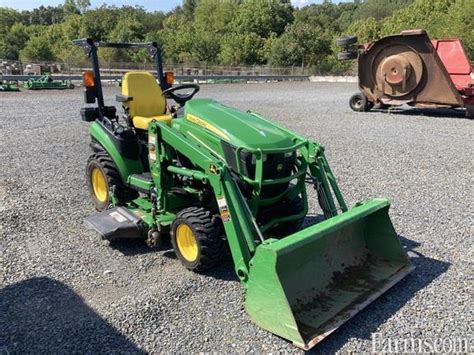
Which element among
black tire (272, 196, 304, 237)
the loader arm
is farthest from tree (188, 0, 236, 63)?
the loader arm

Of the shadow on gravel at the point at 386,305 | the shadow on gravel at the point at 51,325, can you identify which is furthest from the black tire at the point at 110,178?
the shadow on gravel at the point at 386,305

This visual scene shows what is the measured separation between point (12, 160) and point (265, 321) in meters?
6.24

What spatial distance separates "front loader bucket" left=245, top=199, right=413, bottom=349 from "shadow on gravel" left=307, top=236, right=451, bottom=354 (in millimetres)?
90

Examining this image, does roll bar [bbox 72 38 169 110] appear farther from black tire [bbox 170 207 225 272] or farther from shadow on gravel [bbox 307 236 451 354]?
shadow on gravel [bbox 307 236 451 354]

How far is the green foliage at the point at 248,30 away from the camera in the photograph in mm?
50469

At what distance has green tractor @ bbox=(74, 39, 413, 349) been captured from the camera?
325 cm

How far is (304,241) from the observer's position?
3.30 metres

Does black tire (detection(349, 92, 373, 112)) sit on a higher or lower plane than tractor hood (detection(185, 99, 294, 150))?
lower

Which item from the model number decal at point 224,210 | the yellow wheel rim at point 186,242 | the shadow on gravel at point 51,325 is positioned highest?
the model number decal at point 224,210

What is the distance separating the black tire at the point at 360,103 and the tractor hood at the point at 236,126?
1112cm

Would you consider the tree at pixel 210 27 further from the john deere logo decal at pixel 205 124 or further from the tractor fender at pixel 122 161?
the john deere logo decal at pixel 205 124

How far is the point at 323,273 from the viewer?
3688mm

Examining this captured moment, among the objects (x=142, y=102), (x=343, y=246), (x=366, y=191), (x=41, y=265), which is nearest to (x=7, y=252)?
(x=41, y=265)

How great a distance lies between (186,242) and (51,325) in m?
1.23
